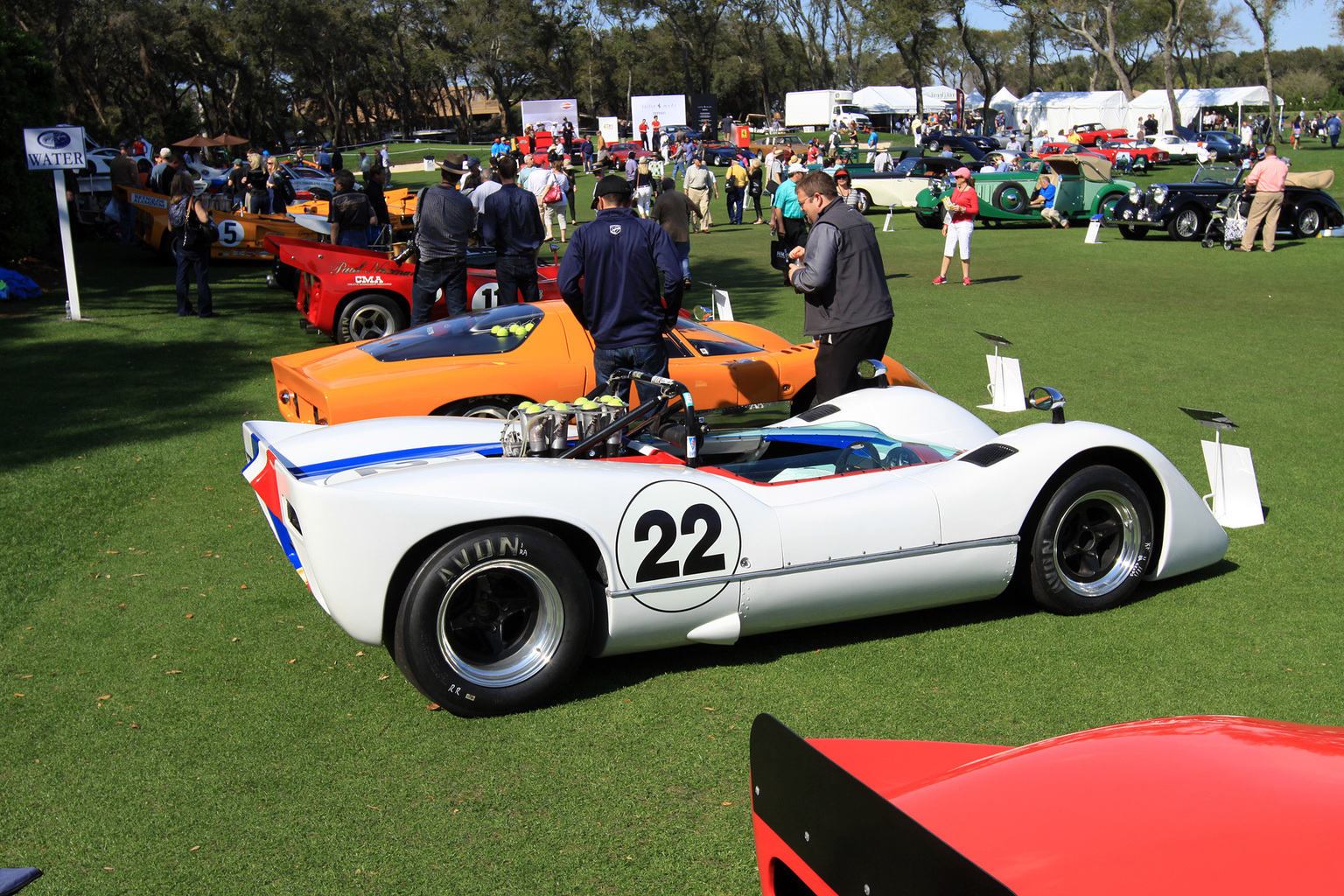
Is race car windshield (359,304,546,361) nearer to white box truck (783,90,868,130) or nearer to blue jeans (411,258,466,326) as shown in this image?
blue jeans (411,258,466,326)

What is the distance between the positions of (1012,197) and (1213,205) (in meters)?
4.26

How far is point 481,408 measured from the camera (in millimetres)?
6449

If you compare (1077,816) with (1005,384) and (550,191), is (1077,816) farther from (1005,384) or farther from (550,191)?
(550,191)

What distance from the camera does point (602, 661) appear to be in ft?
14.2

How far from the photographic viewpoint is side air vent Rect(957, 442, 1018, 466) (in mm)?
4461

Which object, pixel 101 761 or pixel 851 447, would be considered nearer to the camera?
pixel 101 761

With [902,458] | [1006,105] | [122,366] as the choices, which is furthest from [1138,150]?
[902,458]

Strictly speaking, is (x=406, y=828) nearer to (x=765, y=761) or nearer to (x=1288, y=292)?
(x=765, y=761)

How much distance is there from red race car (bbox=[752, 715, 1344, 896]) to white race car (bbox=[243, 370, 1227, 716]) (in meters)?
1.91

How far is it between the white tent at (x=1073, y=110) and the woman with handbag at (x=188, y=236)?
50.3 m

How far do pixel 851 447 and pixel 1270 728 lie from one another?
115 inches

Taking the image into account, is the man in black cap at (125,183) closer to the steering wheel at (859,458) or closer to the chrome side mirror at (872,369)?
the chrome side mirror at (872,369)

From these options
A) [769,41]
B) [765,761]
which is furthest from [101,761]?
[769,41]

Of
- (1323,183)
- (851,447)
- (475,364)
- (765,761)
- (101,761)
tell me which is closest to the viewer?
(765,761)
